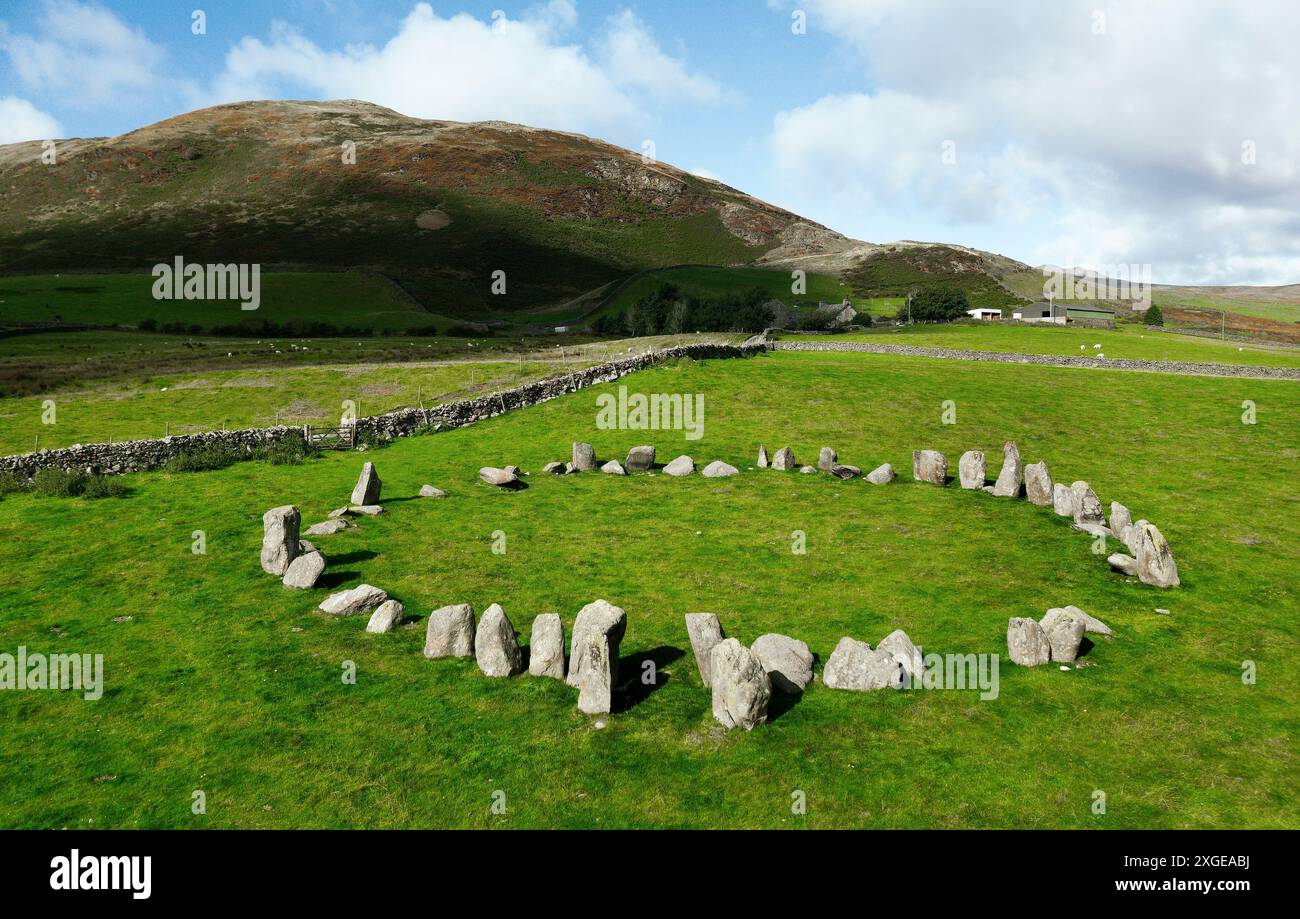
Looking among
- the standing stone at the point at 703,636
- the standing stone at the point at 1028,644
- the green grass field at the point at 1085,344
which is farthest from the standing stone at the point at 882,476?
the green grass field at the point at 1085,344

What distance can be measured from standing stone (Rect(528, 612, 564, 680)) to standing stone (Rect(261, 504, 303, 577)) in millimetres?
8609

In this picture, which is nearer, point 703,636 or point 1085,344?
point 703,636

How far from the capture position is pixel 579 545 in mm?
23031

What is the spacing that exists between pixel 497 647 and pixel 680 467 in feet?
56.5

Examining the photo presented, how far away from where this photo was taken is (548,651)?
591 inches

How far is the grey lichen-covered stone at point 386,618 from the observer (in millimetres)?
17016

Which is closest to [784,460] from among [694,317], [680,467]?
[680,467]

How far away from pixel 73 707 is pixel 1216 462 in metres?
40.6

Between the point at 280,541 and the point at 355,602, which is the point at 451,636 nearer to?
the point at 355,602

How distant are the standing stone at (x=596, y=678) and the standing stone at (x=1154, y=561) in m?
14.4

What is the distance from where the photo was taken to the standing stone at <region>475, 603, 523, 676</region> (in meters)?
15.0

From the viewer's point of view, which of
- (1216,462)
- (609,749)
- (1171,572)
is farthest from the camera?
(1216,462)
